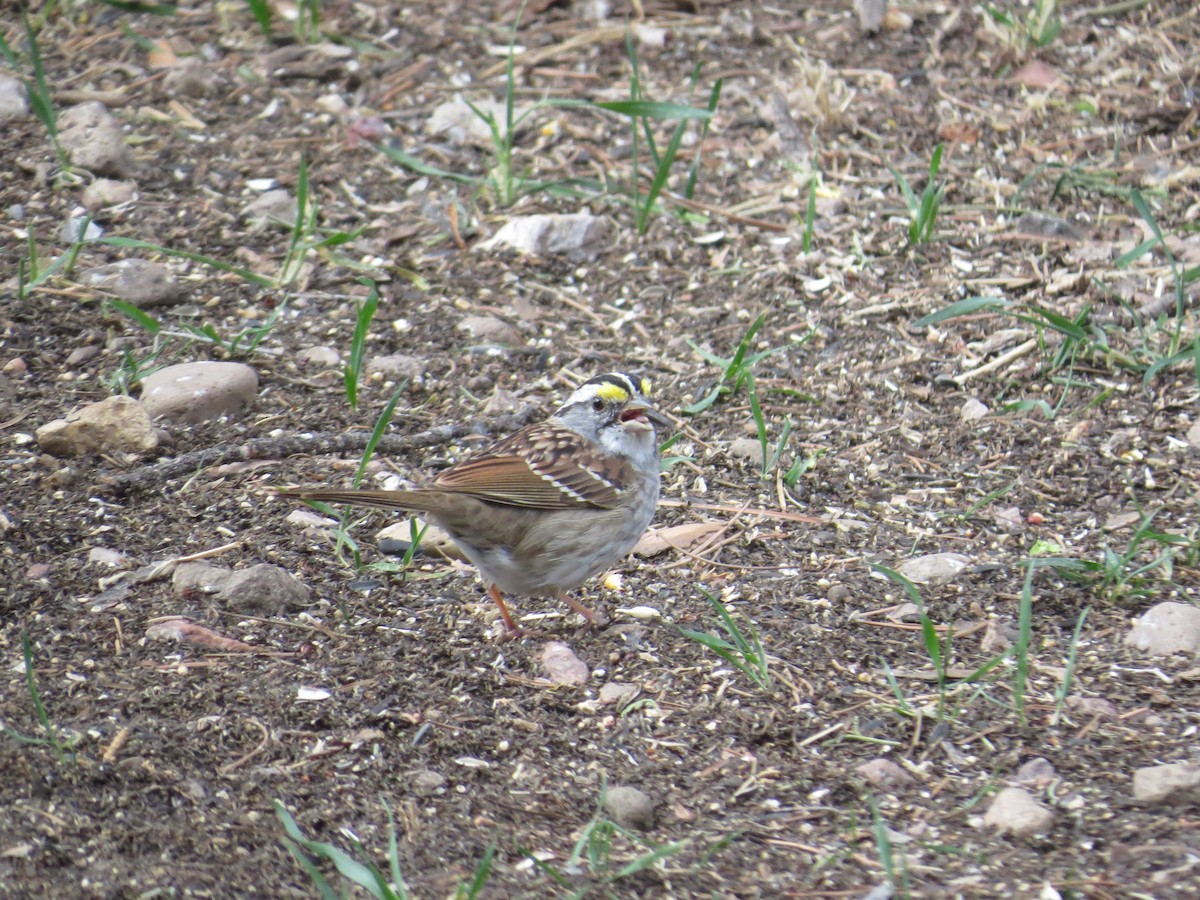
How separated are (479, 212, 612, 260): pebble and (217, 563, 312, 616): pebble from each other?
2.15 metres

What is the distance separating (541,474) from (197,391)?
1204 mm

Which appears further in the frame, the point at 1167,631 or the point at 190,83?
the point at 190,83

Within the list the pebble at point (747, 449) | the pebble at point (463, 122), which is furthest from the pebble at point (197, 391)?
the pebble at point (463, 122)

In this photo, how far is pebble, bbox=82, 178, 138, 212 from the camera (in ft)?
17.4

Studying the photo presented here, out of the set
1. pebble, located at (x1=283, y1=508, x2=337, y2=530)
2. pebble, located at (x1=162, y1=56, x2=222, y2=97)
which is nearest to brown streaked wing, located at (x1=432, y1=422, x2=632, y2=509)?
pebble, located at (x1=283, y1=508, x2=337, y2=530)

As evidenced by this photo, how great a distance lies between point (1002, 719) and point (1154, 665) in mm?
466

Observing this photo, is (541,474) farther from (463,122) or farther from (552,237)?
(463,122)

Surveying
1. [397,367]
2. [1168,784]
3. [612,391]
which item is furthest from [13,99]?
[1168,784]

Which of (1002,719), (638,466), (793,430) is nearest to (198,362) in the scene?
(638,466)

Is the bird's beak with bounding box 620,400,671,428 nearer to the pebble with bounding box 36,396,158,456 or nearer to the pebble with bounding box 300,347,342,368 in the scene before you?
the pebble with bounding box 300,347,342,368

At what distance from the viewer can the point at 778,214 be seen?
5.62 m

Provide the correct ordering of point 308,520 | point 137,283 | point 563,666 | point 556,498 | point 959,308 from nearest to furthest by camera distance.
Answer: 1. point 563,666
2. point 556,498
3. point 308,520
4. point 959,308
5. point 137,283

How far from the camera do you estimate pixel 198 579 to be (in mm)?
3646

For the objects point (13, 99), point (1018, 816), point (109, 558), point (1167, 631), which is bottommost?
point (109, 558)
